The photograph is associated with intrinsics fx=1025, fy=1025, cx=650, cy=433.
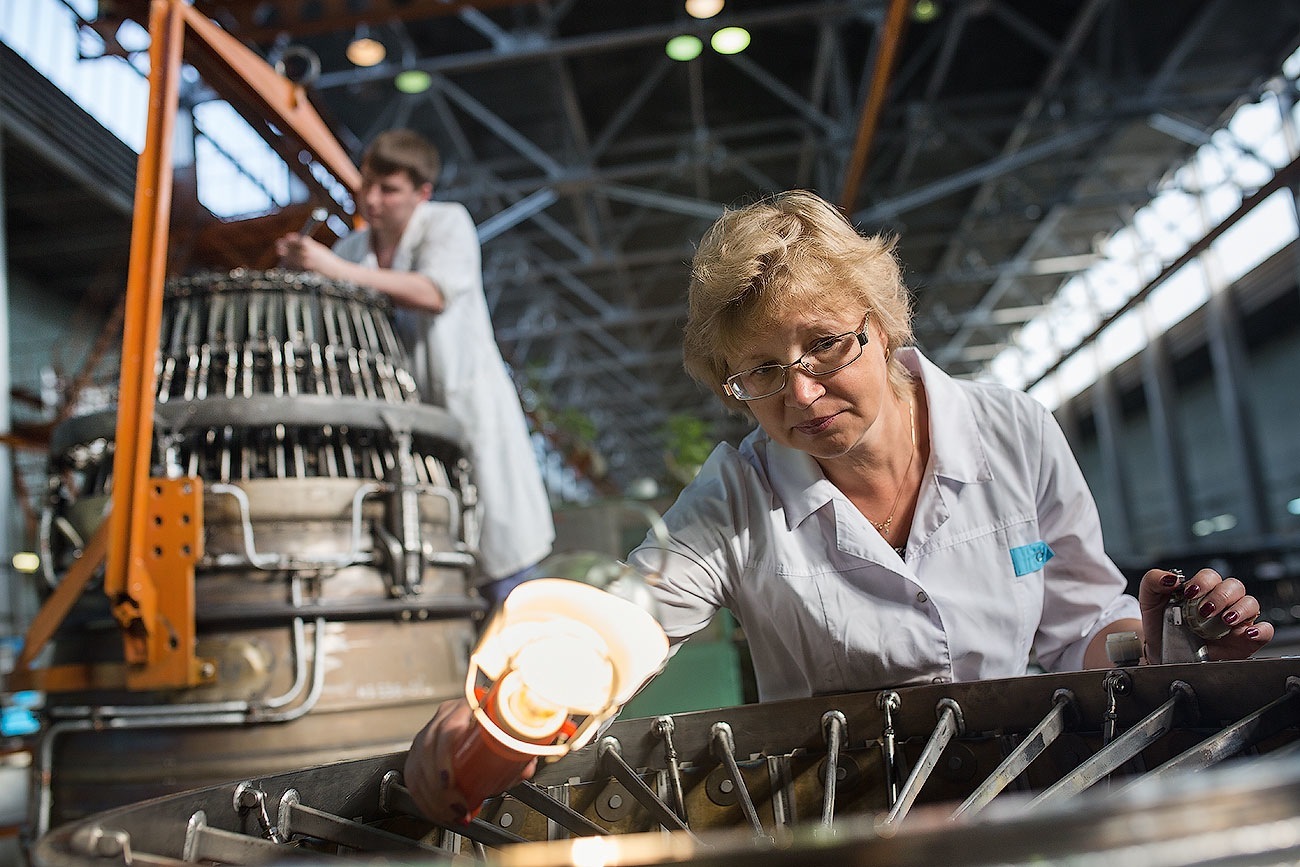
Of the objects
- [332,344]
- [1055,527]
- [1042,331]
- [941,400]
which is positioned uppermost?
[1042,331]

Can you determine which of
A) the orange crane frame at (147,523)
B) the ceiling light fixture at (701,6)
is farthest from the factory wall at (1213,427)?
the orange crane frame at (147,523)

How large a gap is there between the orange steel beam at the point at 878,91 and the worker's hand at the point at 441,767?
218 inches

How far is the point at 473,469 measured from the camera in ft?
10.1

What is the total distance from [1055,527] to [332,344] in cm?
190

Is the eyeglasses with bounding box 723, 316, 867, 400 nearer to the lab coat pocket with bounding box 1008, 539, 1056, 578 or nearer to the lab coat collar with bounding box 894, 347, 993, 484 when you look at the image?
the lab coat collar with bounding box 894, 347, 993, 484

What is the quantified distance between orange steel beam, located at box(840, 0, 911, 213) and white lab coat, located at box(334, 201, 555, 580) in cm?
355

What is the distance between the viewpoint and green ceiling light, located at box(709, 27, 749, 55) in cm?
885

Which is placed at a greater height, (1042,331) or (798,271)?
(1042,331)

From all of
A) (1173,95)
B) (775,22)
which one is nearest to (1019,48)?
(1173,95)

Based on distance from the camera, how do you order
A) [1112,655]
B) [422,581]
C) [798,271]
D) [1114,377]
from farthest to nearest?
[1114,377] < [422,581] < [798,271] < [1112,655]

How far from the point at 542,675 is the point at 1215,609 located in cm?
103

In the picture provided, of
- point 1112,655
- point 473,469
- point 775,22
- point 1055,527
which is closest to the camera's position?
point 1112,655

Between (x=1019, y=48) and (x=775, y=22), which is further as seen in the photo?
(x=1019, y=48)

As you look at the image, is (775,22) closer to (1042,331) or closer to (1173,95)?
(1173,95)
